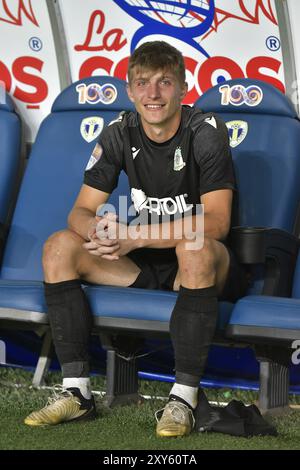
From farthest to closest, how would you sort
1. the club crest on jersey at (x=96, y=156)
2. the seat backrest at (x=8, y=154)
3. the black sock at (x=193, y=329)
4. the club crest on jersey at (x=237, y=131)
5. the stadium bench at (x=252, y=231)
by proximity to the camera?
1. the seat backrest at (x=8, y=154)
2. the club crest on jersey at (x=237, y=131)
3. the club crest on jersey at (x=96, y=156)
4. the stadium bench at (x=252, y=231)
5. the black sock at (x=193, y=329)

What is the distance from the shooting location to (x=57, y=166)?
4.41 m

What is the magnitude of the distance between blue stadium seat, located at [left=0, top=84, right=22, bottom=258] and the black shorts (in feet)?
2.86

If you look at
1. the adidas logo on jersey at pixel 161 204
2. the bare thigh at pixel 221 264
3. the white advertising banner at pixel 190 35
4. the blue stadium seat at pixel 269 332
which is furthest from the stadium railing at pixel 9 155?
the blue stadium seat at pixel 269 332

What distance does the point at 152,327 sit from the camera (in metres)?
3.41

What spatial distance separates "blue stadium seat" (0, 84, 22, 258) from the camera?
4438 millimetres

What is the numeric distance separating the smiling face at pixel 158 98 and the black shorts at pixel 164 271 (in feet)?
1.40

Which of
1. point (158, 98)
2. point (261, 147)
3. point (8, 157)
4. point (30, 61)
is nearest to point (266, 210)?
point (261, 147)

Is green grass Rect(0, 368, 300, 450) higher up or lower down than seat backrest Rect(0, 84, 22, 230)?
lower down

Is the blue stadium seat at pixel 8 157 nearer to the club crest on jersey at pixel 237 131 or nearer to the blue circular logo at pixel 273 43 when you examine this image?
the club crest on jersey at pixel 237 131

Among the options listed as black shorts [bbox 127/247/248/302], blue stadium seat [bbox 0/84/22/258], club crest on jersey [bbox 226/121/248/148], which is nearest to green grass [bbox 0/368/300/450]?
black shorts [bbox 127/247/248/302]

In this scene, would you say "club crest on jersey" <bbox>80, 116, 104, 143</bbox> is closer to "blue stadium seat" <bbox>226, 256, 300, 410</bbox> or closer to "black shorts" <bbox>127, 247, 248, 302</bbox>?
"black shorts" <bbox>127, 247, 248, 302</bbox>

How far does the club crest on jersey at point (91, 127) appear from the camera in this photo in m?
4.46

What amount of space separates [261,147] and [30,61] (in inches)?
53.2

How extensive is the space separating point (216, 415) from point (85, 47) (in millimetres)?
2196
